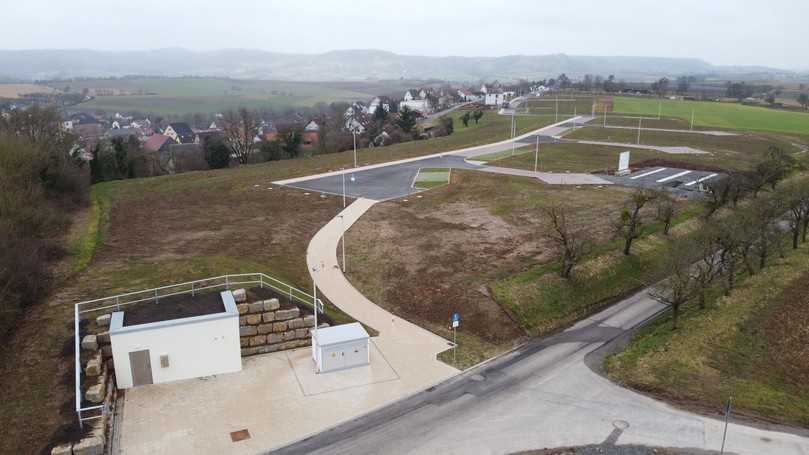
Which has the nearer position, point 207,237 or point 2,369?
point 2,369

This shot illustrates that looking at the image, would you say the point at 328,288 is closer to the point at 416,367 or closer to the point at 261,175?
the point at 416,367

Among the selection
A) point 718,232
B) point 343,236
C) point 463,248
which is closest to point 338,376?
point 343,236

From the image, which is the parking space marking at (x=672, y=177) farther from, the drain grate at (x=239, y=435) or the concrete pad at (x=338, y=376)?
the drain grate at (x=239, y=435)

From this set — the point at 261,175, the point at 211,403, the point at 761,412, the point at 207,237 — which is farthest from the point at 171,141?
the point at 761,412

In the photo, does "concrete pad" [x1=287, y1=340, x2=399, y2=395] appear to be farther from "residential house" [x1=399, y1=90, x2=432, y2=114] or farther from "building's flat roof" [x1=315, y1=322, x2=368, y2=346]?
"residential house" [x1=399, y1=90, x2=432, y2=114]

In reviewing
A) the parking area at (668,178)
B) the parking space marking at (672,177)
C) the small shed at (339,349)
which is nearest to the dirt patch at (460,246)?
the small shed at (339,349)
